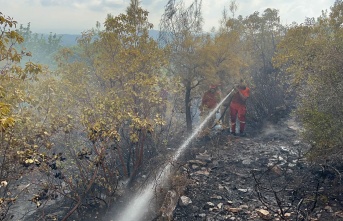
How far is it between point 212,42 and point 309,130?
18.2 ft

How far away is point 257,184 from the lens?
4305 millimetres

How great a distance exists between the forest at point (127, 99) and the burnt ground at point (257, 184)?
58 centimetres

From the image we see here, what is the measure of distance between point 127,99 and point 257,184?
Answer: 12.4 feet

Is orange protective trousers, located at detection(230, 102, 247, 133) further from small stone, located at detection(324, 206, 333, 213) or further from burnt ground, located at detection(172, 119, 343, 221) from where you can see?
small stone, located at detection(324, 206, 333, 213)

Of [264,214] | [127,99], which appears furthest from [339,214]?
[127,99]

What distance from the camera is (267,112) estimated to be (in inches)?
458

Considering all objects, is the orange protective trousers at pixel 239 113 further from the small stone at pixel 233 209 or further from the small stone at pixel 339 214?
the small stone at pixel 339 214

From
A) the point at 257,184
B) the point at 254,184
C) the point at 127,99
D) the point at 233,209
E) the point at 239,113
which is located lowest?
the point at 233,209

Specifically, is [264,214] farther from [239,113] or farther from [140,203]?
[239,113]

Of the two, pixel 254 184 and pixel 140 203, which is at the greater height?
pixel 254 184

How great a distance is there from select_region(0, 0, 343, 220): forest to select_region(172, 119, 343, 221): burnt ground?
1.90 ft

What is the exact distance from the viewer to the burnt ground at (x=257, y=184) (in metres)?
5.04

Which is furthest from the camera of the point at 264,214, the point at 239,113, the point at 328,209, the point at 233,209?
the point at 239,113

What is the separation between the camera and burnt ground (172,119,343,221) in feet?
16.5
